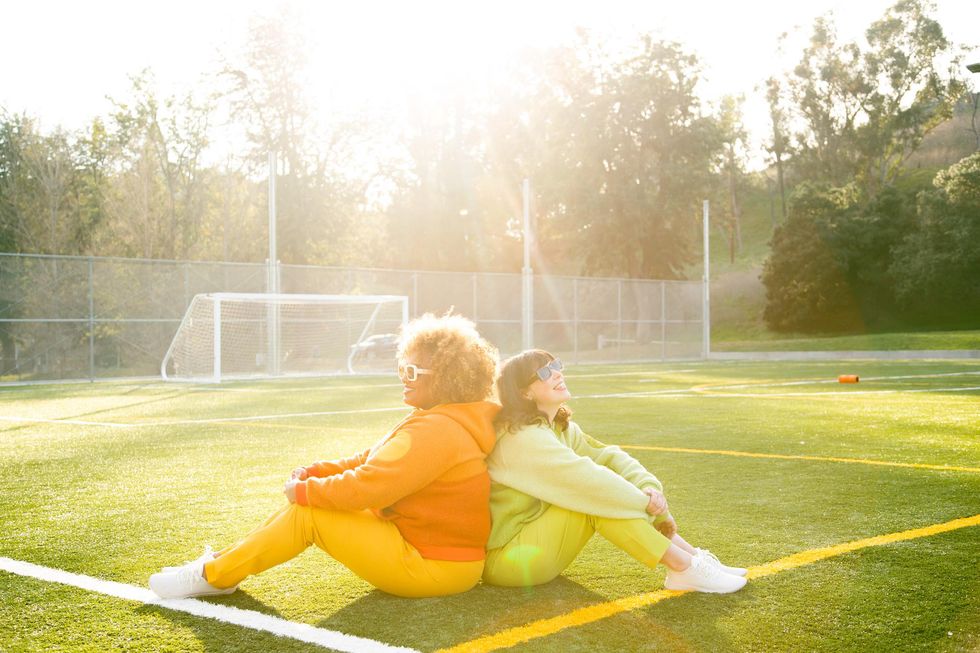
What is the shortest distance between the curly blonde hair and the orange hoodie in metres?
0.05

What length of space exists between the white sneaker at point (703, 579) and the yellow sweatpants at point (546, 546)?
0.41 feet

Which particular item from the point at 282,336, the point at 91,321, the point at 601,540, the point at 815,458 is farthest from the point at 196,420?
the point at 282,336

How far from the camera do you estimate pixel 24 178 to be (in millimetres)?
37812

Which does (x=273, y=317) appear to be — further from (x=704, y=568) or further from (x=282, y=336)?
(x=704, y=568)

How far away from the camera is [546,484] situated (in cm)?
381

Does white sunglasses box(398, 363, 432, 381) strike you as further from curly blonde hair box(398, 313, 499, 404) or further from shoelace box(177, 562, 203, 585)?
shoelace box(177, 562, 203, 585)

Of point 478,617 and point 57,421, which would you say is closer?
point 478,617

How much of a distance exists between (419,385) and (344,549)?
65 centimetres

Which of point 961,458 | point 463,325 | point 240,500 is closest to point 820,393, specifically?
point 961,458

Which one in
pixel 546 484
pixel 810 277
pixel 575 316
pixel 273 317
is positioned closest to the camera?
pixel 546 484

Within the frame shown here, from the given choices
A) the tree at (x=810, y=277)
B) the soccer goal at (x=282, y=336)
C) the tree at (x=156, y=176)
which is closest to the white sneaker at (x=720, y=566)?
the soccer goal at (x=282, y=336)

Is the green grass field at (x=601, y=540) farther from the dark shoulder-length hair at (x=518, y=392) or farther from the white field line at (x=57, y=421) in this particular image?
the dark shoulder-length hair at (x=518, y=392)

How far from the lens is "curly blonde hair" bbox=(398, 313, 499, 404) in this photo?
3.69m

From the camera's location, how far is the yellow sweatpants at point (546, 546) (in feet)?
12.6
